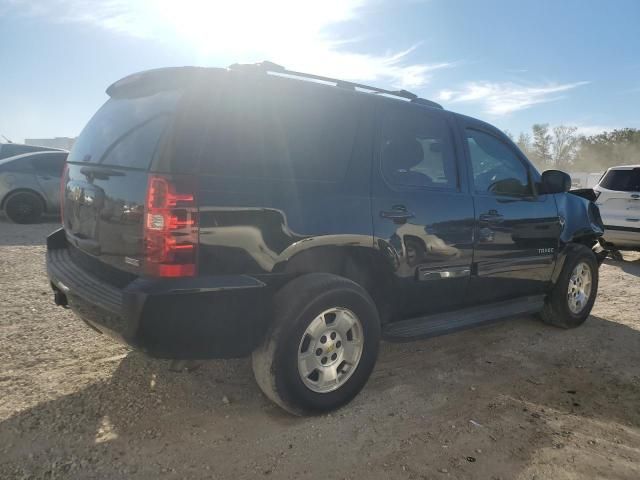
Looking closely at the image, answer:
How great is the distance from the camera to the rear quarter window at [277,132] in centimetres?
244

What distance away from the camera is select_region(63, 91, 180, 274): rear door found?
2377mm

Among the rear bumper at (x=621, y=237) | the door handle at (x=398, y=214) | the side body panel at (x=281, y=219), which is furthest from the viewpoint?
the rear bumper at (x=621, y=237)

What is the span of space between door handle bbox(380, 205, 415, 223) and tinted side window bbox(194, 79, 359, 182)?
0.37 metres

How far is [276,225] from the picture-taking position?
254 cm

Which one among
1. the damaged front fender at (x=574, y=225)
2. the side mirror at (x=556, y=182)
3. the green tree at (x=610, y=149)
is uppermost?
the green tree at (x=610, y=149)

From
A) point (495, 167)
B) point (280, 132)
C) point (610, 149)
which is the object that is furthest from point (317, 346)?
point (610, 149)

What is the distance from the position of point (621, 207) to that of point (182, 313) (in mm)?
8164

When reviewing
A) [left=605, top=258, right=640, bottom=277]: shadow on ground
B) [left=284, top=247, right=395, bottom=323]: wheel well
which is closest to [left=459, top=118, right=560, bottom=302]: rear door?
[left=284, top=247, right=395, bottom=323]: wheel well

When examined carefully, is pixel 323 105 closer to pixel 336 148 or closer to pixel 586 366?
pixel 336 148

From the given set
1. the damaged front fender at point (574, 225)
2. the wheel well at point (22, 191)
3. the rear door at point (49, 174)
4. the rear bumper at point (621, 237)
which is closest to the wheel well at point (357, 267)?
the damaged front fender at point (574, 225)

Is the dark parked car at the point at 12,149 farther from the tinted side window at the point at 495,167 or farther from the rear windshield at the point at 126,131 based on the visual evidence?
the tinted side window at the point at 495,167

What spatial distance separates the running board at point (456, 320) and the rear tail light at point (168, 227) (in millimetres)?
1441

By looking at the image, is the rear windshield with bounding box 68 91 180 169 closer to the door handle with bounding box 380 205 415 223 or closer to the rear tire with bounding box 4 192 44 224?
the door handle with bounding box 380 205 415 223

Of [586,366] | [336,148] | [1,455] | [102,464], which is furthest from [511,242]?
[1,455]
